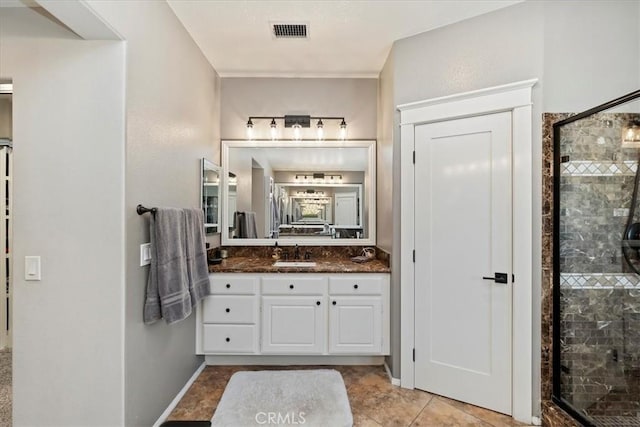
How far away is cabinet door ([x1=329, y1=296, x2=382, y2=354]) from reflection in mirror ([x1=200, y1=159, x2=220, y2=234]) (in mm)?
1352

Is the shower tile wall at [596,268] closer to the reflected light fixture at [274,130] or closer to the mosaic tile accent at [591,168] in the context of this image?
the mosaic tile accent at [591,168]

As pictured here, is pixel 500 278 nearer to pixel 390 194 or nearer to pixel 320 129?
pixel 390 194

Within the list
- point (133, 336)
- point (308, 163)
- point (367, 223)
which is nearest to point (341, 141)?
point (308, 163)

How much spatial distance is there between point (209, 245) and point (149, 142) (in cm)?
130

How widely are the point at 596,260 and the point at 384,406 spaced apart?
5.78ft

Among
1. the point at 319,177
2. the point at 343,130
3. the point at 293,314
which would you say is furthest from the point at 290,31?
the point at 293,314

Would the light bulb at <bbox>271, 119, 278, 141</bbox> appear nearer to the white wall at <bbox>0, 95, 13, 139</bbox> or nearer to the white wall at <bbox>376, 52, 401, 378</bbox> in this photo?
the white wall at <bbox>376, 52, 401, 378</bbox>

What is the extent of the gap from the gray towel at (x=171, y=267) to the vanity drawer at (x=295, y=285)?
2.02 feet

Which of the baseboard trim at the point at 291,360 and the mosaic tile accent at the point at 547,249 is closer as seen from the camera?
the mosaic tile accent at the point at 547,249

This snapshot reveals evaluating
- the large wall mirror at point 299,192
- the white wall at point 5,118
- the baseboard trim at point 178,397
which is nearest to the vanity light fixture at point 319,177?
the large wall mirror at point 299,192

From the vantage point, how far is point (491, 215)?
6.95 ft

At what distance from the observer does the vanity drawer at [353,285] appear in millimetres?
2568

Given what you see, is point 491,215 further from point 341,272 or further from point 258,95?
point 258,95

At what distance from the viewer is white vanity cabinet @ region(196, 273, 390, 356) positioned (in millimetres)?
2568
